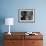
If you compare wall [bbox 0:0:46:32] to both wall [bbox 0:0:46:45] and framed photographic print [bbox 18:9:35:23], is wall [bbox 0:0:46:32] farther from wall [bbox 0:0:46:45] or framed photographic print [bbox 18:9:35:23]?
framed photographic print [bbox 18:9:35:23]

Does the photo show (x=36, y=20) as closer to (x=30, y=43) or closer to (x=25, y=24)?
(x=25, y=24)

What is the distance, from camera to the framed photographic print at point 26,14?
4.61 m

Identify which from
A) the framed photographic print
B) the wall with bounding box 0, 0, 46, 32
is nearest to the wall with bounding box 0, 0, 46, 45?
the wall with bounding box 0, 0, 46, 32

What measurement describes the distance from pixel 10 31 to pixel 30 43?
3.07ft

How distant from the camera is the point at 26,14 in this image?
15.2ft

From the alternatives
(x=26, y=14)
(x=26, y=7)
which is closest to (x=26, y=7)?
(x=26, y=7)

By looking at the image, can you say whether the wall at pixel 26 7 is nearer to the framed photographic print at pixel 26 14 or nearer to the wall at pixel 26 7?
the wall at pixel 26 7

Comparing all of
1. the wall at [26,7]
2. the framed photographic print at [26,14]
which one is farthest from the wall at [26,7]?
the framed photographic print at [26,14]

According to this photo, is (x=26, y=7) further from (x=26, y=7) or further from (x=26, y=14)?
(x=26, y=14)

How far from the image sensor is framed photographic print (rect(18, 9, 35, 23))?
4.61 metres

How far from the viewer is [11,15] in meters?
4.61

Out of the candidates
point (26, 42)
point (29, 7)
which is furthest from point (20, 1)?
point (26, 42)

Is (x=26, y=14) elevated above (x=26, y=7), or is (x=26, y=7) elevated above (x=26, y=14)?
(x=26, y=7)

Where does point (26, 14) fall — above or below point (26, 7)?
below
